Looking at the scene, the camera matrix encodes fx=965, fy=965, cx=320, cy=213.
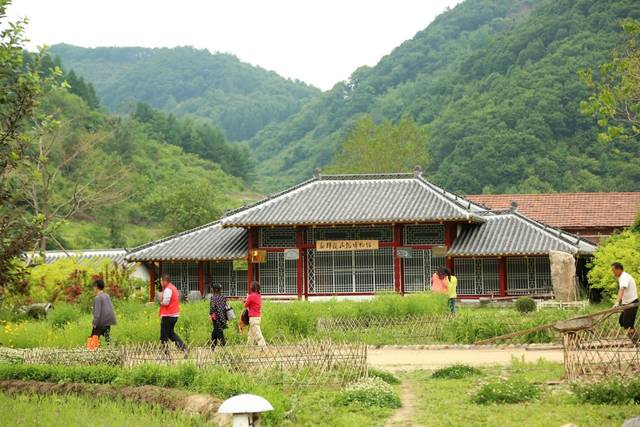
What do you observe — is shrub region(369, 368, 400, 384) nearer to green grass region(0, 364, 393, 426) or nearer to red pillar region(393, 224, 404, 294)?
green grass region(0, 364, 393, 426)

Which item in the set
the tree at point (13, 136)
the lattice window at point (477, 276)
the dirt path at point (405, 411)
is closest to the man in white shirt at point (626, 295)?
the dirt path at point (405, 411)

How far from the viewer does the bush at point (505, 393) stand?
12211 mm

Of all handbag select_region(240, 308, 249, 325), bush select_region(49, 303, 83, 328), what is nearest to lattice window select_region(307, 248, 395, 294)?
bush select_region(49, 303, 83, 328)

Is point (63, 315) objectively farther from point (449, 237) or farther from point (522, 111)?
point (522, 111)

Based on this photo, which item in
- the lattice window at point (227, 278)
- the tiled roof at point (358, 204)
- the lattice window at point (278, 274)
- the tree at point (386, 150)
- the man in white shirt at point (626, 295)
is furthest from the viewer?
the tree at point (386, 150)

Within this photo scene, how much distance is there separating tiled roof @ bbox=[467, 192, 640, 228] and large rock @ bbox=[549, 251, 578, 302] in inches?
452

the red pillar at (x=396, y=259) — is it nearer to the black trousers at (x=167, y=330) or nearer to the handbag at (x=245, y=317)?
the handbag at (x=245, y=317)

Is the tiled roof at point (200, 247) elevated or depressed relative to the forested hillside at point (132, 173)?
depressed

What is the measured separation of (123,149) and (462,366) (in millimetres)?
64113

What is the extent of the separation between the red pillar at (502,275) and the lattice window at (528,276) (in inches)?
5.4

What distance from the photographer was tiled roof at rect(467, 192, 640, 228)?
41688 mm

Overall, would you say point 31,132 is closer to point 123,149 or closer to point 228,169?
point 123,149

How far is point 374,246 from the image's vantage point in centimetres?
3397

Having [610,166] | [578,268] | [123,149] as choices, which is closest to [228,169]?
[123,149]
